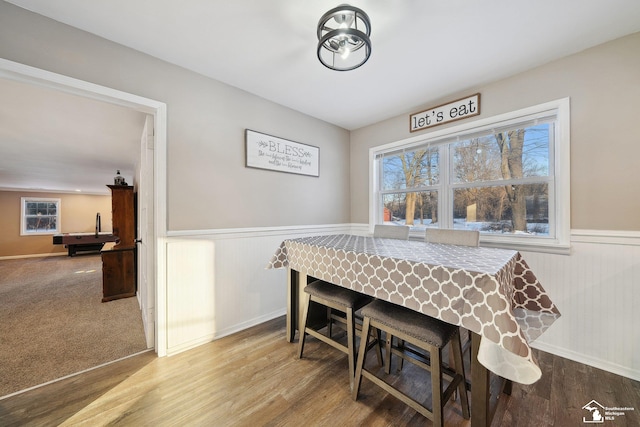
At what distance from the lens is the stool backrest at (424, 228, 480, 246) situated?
1.87 meters

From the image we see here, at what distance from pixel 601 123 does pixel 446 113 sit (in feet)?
3.82

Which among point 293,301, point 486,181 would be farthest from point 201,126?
point 486,181

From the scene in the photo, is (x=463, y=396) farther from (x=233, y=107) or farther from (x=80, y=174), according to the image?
(x=80, y=174)

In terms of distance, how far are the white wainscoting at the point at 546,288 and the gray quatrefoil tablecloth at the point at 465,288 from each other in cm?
77

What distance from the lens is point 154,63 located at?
1912 mm

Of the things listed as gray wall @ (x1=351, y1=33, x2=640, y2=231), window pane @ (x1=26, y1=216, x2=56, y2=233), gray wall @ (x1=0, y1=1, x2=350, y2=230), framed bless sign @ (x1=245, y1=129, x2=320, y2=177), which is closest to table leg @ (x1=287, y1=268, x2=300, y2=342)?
gray wall @ (x1=0, y1=1, x2=350, y2=230)

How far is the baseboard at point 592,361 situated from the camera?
5.50 feet

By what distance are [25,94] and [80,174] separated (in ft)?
A: 13.9

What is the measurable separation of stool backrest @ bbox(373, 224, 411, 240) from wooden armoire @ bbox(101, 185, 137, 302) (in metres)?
3.53

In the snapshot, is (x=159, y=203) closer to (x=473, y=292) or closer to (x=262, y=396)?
(x=262, y=396)

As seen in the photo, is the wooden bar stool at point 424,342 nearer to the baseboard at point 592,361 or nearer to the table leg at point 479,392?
the table leg at point 479,392

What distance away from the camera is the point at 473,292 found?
1045mm

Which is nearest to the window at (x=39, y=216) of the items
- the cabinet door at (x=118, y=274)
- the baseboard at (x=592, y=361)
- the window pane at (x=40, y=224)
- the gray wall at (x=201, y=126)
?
the window pane at (x=40, y=224)

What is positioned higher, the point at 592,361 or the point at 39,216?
the point at 39,216
